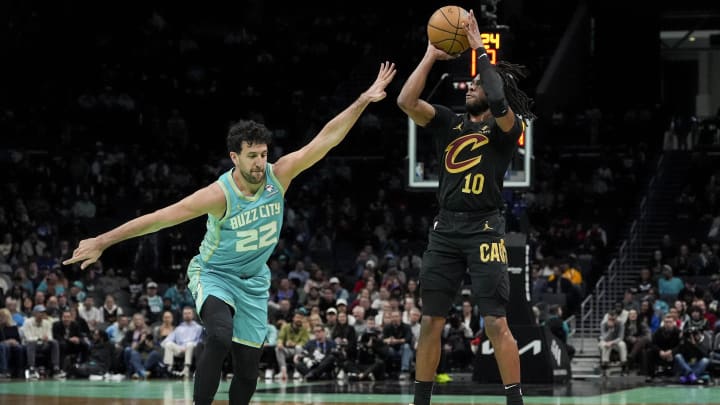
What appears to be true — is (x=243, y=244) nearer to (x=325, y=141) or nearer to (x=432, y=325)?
(x=325, y=141)

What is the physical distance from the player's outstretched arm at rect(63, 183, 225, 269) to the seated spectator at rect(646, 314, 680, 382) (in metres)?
13.3

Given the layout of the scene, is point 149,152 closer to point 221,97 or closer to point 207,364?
point 221,97

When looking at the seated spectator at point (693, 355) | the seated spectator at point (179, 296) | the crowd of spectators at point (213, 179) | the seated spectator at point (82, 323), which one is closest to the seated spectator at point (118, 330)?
the crowd of spectators at point (213, 179)

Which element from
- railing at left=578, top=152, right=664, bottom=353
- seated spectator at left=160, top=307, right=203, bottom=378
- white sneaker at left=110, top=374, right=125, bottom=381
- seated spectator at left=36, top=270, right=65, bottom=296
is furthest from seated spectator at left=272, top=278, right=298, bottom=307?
railing at left=578, top=152, right=664, bottom=353

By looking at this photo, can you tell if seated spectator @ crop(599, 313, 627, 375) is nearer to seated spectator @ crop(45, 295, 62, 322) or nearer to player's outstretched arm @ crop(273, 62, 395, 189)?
seated spectator @ crop(45, 295, 62, 322)

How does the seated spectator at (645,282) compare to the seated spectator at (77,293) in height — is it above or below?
above

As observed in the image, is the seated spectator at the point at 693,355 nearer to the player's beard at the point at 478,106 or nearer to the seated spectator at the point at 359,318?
the seated spectator at the point at 359,318

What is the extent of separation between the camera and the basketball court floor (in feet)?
46.8

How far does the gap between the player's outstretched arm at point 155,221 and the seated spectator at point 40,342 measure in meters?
13.9

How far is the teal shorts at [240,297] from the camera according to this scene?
8.08 meters

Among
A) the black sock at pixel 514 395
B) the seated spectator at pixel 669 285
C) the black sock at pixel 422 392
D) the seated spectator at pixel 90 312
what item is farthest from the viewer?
the seated spectator at pixel 669 285

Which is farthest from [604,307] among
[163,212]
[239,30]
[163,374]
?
[163,212]

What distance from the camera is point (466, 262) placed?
8836mm

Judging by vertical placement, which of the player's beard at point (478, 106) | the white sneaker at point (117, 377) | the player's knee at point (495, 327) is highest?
the player's beard at point (478, 106)
